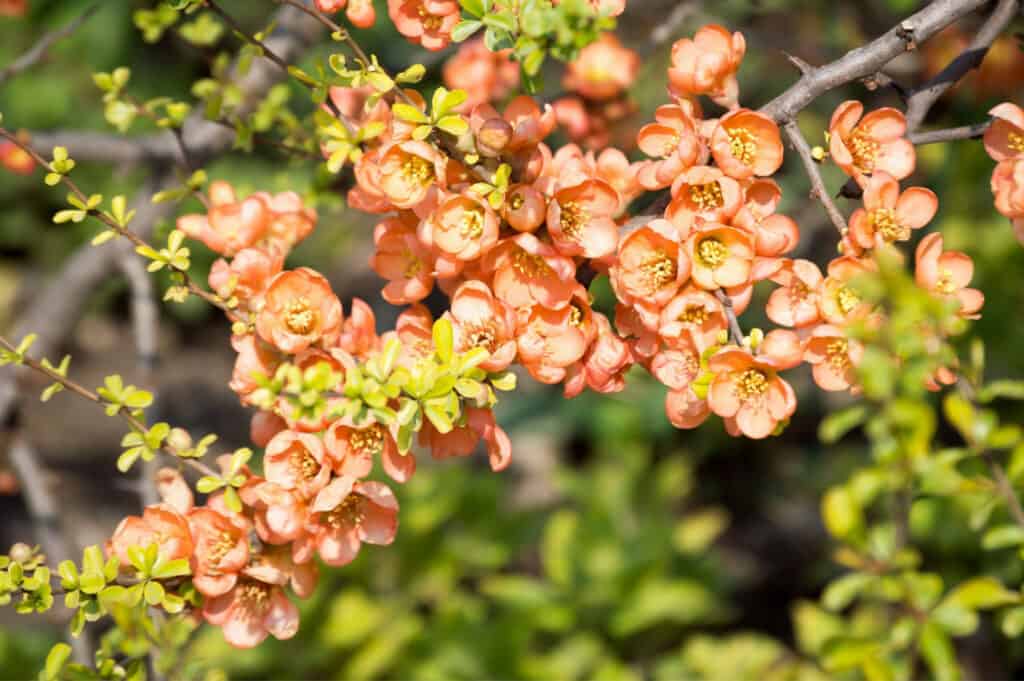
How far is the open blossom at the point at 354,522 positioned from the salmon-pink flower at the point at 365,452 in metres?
0.02

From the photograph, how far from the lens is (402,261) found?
3.86 feet

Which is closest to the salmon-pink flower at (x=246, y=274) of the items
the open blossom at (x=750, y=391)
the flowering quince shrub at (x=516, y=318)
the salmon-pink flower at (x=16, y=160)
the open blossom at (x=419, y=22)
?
the flowering quince shrub at (x=516, y=318)

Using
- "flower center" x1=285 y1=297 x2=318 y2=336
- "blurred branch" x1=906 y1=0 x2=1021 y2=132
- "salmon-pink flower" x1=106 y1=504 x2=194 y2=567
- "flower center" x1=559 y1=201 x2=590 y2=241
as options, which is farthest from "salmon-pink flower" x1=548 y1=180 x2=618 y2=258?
"salmon-pink flower" x1=106 y1=504 x2=194 y2=567

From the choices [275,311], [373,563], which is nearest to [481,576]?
[373,563]

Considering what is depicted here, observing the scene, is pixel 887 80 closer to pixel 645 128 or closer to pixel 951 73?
pixel 951 73

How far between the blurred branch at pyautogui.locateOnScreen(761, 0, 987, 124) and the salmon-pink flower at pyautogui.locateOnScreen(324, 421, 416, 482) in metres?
0.58

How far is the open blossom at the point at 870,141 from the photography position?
A: 110 centimetres

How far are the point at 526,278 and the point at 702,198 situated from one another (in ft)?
0.71

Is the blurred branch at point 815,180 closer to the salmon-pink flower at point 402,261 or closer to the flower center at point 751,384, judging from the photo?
the flower center at point 751,384

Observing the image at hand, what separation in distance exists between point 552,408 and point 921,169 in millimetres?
1538

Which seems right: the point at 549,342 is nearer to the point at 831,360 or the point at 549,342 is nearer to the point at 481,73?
the point at 831,360

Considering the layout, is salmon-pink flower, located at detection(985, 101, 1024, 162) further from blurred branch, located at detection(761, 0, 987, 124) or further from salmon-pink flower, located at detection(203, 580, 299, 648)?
salmon-pink flower, located at detection(203, 580, 299, 648)

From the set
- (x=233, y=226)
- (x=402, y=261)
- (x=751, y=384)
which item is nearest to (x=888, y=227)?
(x=751, y=384)

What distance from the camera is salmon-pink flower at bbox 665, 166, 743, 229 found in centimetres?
103
